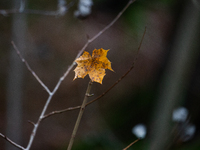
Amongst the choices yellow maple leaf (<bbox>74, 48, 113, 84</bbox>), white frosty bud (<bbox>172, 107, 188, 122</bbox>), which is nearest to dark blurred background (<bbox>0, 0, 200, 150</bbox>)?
white frosty bud (<bbox>172, 107, 188, 122</bbox>)

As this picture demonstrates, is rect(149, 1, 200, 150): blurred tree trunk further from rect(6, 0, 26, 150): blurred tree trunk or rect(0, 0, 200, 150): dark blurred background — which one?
rect(6, 0, 26, 150): blurred tree trunk

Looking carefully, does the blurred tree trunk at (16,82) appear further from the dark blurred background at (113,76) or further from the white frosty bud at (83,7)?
the white frosty bud at (83,7)

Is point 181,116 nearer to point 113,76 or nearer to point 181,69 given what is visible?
point 181,69

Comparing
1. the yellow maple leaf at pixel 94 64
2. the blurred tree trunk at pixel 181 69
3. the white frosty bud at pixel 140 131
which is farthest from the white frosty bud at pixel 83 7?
the yellow maple leaf at pixel 94 64

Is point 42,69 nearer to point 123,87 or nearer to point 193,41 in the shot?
point 123,87

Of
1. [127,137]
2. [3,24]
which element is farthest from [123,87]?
[3,24]

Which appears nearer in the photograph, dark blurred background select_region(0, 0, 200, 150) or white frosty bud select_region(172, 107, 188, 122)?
white frosty bud select_region(172, 107, 188, 122)

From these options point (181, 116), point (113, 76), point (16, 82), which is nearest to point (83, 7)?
point (181, 116)
